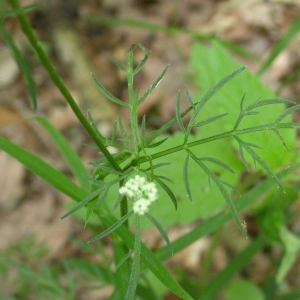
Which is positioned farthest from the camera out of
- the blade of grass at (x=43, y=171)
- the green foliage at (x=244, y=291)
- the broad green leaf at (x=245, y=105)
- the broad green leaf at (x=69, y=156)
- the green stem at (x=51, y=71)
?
the green foliage at (x=244, y=291)

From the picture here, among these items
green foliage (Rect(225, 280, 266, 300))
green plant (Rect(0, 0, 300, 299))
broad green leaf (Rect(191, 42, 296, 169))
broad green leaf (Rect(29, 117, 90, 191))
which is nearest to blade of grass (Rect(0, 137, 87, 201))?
green plant (Rect(0, 0, 300, 299))

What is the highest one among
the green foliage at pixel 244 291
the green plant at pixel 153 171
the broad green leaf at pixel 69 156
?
the broad green leaf at pixel 69 156

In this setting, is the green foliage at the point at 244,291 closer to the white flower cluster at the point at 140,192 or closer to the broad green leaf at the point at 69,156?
the broad green leaf at the point at 69,156

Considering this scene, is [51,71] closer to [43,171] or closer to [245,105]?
[43,171]

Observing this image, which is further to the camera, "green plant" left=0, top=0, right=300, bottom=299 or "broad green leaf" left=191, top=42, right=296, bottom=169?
"broad green leaf" left=191, top=42, right=296, bottom=169

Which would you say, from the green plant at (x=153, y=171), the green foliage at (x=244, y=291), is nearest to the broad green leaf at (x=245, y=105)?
the green plant at (x=153, y=171)

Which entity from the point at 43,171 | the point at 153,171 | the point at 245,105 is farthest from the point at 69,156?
the point at 245,105

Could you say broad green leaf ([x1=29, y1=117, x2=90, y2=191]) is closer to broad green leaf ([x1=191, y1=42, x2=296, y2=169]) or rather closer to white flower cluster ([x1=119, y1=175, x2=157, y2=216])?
white flower cluster ([x1=119, y1=175, x2=157, y2=216])

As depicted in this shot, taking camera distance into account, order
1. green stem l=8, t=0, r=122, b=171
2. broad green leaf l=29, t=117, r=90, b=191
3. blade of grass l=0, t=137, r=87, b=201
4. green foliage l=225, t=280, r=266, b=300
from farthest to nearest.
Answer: green foliage l=225, t=280, r=266, b=300 < broad green leaf l=29, t=117, r=90, b=191 < blade of grass l=0, t=137, r=87, b=201 < green stem l=8, t=0, r=122, b=171

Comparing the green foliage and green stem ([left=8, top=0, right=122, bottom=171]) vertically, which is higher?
green stem ([left=8, top=0, right=122, bottom=171])

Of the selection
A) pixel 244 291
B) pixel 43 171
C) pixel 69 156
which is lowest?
pixel 244 291
